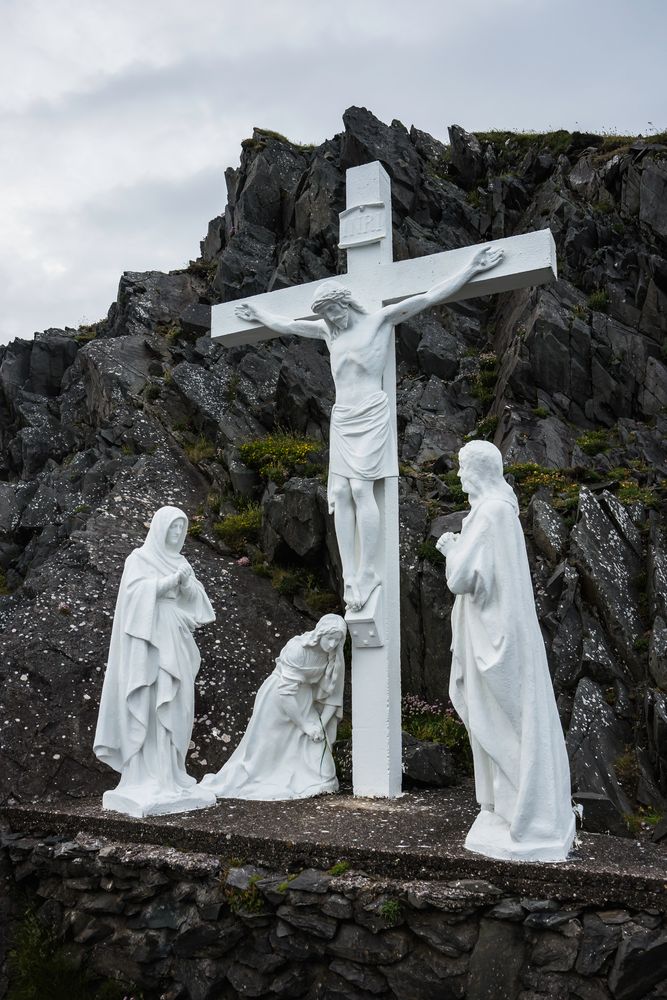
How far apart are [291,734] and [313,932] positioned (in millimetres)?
2427

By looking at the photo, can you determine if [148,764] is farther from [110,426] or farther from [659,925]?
[110,426]

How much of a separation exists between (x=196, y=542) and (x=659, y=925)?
28.0 feet

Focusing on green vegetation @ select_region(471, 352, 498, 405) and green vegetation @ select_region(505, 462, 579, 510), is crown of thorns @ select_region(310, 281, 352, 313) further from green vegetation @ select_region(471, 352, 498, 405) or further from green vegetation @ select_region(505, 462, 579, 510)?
green vegetation @ select_region(471, 352, 498, 405)

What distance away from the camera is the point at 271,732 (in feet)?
23.5

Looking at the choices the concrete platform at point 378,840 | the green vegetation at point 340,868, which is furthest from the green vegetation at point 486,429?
the green vegetation at point 340,868

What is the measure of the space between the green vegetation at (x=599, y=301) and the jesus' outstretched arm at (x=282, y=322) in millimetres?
→ 9711

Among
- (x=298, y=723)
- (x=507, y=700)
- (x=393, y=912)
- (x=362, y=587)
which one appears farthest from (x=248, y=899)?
(x=362, y=587)

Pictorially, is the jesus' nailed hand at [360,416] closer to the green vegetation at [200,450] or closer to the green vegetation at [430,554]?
the green vegetation at [430,554]

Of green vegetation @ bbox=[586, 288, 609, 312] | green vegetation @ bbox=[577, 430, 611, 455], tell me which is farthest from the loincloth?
green vegetation @ bbox=[586, 288, 609, 312]

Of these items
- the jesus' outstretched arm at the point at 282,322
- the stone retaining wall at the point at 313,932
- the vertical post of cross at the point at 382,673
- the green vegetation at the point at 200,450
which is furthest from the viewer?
the green vegetation at the point at 200,450

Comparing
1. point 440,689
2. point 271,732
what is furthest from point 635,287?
point 271,732

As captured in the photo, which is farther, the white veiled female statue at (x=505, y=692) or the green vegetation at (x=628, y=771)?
the green vegetation at (x=628, y=771)

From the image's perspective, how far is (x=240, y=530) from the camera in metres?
11.8

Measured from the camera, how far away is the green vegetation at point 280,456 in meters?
12.1
